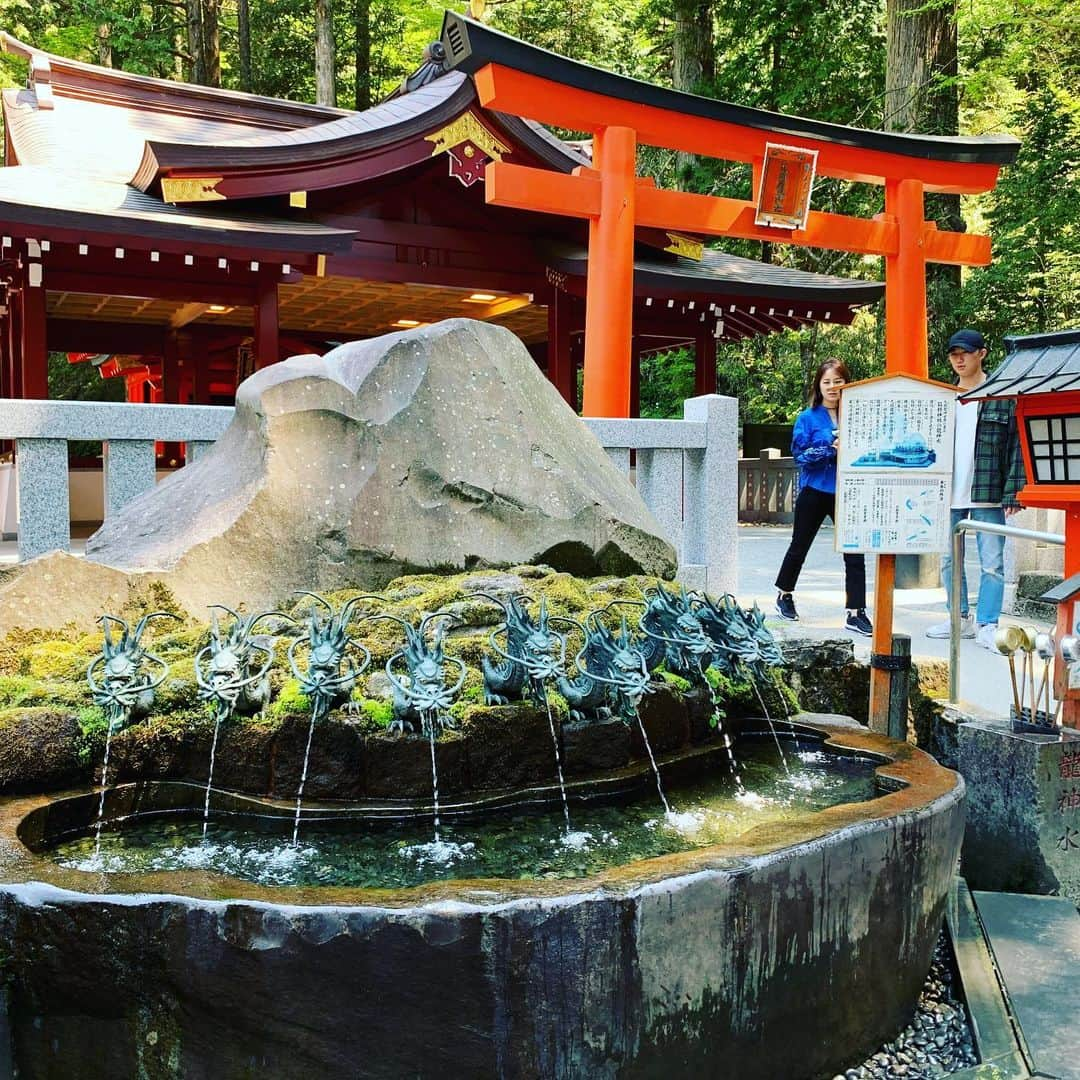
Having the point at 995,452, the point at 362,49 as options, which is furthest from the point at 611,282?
the point at 362,49

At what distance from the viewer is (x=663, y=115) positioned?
969 cm

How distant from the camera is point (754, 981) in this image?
2.73m

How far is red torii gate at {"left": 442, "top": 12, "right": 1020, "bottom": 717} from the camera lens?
29.2ft

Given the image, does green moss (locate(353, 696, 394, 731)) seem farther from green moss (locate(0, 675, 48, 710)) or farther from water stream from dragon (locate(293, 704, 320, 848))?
green moss (locate(0, 675, 48, 710))

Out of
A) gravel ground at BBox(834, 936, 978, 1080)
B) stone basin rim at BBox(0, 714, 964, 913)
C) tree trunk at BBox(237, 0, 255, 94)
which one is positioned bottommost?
gravel ground at BBox(834, 936, 978, 1080)

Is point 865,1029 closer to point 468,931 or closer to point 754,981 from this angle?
point 754,981

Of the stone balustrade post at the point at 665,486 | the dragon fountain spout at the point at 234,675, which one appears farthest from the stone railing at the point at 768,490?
the dragon fountain spout at the point at 234,675

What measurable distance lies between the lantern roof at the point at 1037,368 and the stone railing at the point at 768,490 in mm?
10948

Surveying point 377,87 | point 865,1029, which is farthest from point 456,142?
point 377,87

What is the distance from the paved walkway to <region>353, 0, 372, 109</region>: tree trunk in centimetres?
1713

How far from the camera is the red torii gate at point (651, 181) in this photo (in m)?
8.91

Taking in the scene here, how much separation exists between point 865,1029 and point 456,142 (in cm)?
1056

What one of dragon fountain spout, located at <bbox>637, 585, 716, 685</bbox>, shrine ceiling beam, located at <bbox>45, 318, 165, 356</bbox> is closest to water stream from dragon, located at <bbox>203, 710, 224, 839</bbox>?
dragon fountain spout, located at <bbox>637, 585, 716, 685</bbox>

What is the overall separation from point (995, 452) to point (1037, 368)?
64.4 inches
